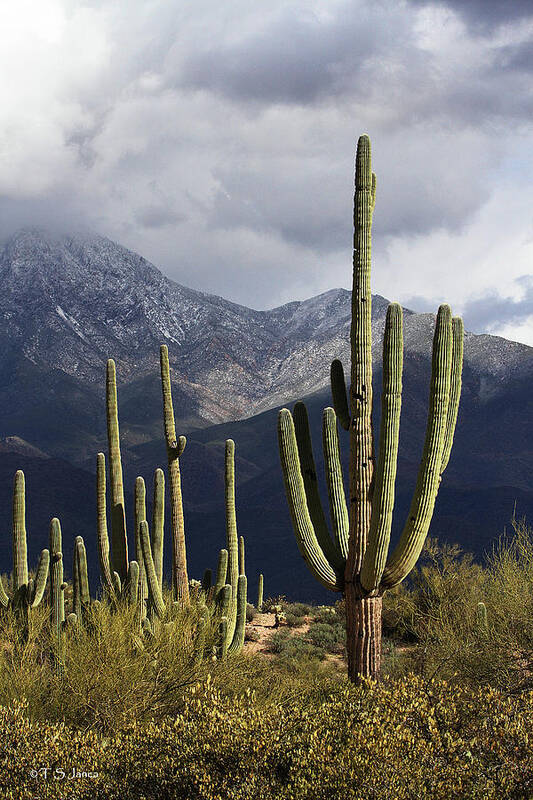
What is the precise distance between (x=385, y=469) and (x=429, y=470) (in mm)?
499

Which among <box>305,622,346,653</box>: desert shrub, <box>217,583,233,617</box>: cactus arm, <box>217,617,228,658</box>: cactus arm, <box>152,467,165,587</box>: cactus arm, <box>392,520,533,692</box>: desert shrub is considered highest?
<box>152,467,165,587</box>: cactus arm

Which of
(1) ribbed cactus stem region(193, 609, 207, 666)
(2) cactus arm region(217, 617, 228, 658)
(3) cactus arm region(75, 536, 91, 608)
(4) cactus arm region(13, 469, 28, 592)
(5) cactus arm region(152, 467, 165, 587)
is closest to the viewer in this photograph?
(1) ribbed cactus stem region(193, 609, 207, 666)

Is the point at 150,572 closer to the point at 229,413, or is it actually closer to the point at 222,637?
the point at 222,637

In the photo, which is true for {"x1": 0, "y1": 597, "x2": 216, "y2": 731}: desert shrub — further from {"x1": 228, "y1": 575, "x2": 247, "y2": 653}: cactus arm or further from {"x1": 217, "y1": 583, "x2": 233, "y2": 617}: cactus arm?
{"x1": 228, "y1": 575, "x2": 247, "y2": 653}: cactus arm

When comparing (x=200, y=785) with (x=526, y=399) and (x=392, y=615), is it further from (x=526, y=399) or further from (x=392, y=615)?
(x=526, y=399)

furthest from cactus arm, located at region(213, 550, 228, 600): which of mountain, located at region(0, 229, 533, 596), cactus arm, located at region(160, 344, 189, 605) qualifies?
mountain, located at region(0, 229, 533, 596)

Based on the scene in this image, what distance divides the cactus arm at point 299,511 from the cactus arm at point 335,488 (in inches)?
11.7

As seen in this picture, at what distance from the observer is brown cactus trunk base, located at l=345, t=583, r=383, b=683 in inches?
324

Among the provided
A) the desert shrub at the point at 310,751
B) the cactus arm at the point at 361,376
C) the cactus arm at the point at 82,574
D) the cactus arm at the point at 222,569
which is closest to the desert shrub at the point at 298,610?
the cactus arm at the point at 222,569

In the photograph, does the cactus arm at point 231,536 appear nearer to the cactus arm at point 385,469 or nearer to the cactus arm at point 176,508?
the cactus arm at point 176,508

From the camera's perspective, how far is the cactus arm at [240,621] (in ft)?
41.0

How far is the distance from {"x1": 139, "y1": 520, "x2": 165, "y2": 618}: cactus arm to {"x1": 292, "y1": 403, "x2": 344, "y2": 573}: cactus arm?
4179mm

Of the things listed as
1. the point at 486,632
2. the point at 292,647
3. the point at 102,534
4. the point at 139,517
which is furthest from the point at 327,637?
the point at 139,517

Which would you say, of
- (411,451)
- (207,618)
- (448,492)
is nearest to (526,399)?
(411,451)
